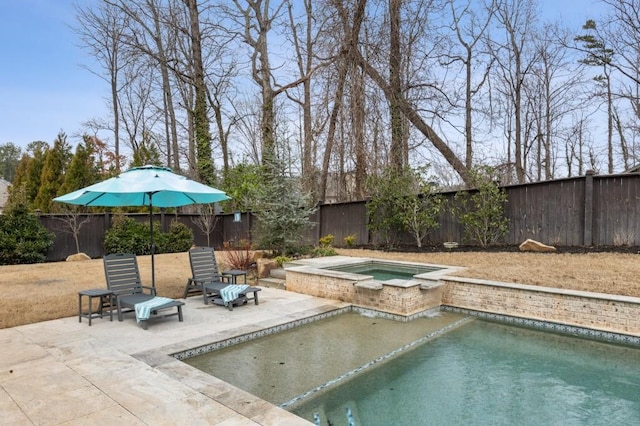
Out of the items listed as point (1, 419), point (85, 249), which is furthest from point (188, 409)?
point (85, 249)

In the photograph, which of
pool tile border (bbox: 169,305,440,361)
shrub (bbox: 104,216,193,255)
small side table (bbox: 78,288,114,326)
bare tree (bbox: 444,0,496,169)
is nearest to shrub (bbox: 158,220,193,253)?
shrub (bbox: 104,216,193,255)

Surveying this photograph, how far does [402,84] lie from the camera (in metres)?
12.4

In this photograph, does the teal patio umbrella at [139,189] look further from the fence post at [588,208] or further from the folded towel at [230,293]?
the fence post at [588,208]

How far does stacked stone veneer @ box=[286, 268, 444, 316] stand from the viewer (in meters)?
6.25

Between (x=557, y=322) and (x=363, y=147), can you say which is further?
(x=363, y=147)

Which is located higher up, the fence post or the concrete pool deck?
the fence post

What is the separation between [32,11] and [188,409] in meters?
16.9

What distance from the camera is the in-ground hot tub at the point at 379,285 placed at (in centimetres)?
631

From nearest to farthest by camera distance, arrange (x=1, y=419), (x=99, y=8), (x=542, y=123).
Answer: (x=1, y=419) → (x=99, y=8) → (x=542, y=123)

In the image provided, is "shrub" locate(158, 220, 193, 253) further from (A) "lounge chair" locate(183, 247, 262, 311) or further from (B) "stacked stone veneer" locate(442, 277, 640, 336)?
(B) "stacked stone veneer" locate(442, 277, 640, 336)

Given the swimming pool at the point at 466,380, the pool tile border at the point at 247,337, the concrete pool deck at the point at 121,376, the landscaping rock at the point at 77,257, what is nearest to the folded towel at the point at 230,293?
the concrete pool deck at the point at 121,376

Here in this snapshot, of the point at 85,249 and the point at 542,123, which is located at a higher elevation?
the point at 542,123

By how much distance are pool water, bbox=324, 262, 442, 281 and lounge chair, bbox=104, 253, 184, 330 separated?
3.60m

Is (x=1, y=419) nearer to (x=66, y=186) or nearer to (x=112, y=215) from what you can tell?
(x=112, y=215)
